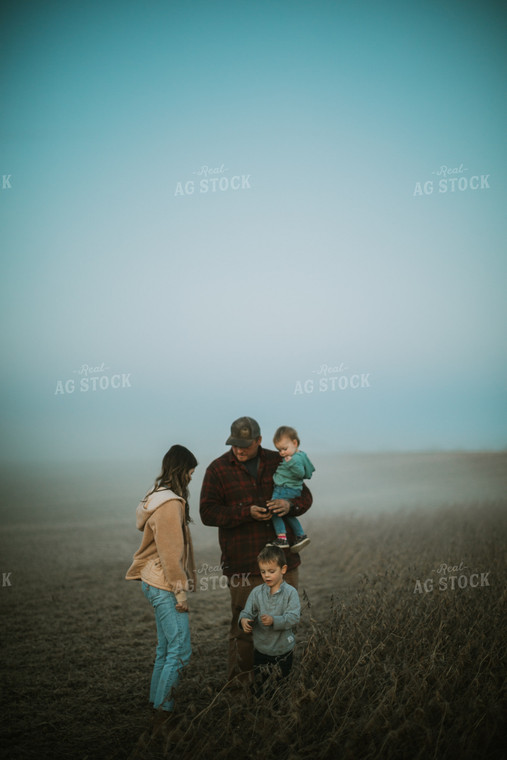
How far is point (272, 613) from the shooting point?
476 cm

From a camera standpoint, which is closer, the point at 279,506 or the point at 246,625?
the point at 246,625

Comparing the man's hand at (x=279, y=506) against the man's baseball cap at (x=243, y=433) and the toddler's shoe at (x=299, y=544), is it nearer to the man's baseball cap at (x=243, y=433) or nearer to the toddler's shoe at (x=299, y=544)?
the toddler's shoe at (x=299, y=544)

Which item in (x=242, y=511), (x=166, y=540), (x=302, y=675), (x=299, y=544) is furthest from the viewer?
A: (x=299, y=544)

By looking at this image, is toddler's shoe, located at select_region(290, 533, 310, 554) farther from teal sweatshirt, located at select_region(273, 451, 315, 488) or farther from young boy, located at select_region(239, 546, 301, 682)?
young boy, located at select_region(239, 546, 301, 682)

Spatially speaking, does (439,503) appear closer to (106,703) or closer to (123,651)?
(123,651)

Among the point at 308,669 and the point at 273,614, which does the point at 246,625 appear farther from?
the point at 308,669

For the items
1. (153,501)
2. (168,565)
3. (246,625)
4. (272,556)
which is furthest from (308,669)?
(153,501)

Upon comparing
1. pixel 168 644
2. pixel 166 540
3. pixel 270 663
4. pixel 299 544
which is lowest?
pixel 270 663

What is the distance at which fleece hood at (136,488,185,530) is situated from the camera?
4.89 meters

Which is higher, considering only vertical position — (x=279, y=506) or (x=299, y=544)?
(x=279, y=506)

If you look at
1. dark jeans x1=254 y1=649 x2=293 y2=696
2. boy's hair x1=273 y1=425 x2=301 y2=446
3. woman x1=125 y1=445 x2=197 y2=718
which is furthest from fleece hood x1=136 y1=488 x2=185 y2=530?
dark jeans x1=254 y1=649 x2=293 y2=696

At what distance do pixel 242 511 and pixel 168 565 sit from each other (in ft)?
2.94

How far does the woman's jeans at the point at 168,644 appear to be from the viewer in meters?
4.75

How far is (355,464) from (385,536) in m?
9.56
